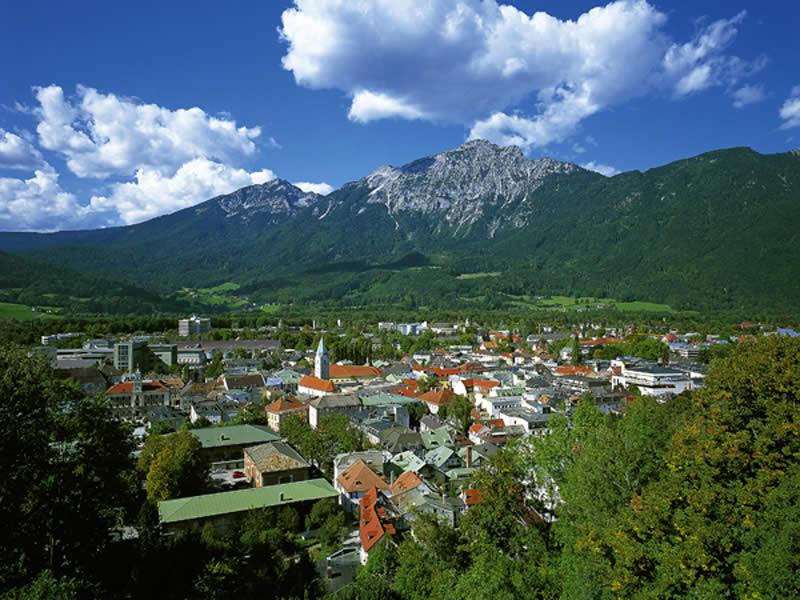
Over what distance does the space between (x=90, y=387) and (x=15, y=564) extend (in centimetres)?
5372

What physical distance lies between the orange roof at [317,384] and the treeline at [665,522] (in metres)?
37.9

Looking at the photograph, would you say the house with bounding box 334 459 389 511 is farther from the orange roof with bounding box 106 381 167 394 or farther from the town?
the orange roof with bounding box 106 381 167 394

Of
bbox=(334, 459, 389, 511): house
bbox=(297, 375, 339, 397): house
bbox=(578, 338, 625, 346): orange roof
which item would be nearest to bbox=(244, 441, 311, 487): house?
bbox=(334, 459, 389, 511): house

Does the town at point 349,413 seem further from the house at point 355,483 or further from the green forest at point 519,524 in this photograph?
the green forest at point 519,524

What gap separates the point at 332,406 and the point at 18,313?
102373 mm

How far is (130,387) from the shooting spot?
5534 centimetres

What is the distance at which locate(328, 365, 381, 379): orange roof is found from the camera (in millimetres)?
65700

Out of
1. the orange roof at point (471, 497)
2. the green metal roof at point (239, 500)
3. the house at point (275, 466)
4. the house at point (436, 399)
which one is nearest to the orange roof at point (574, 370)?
the house at point (436, 399)

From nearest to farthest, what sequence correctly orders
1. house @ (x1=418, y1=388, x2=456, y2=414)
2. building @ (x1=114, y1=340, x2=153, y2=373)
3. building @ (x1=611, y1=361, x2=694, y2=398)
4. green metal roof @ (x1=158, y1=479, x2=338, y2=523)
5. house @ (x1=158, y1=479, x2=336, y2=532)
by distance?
house @ (x1=158, y1=479, x2=336, y2=532) → green metal roof @ (x1=158, y1=479, x2=338, y2=523) → house @ (x1=418, y1=388, x2=456, y2=414) → building @ (x1=611, y1=361, x2=694, y2=398) → building @ (x1=114, y1=340, x2=153, y2=373)

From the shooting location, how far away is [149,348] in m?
82.3

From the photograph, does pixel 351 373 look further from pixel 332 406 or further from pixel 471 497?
pixel 471 497

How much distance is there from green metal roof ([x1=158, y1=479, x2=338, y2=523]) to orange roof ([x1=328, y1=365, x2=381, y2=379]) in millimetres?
37651

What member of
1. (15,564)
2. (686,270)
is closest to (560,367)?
Answer: (15,564)

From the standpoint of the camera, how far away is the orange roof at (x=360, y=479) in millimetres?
27675
